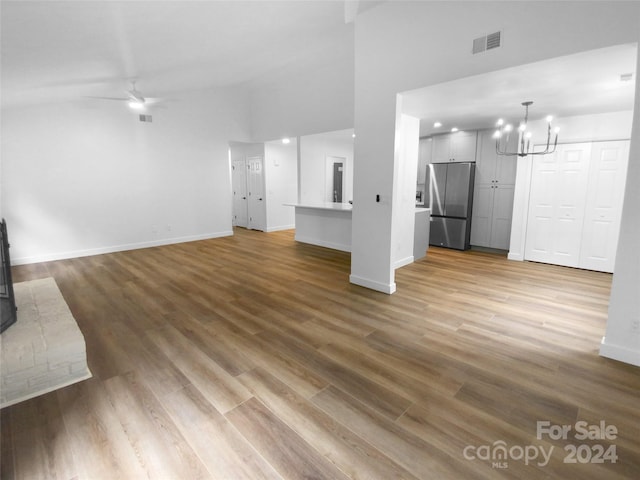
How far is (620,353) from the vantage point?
8.15 feet

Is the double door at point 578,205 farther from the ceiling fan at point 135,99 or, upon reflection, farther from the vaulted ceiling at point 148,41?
the ceiling fan at point 135,99

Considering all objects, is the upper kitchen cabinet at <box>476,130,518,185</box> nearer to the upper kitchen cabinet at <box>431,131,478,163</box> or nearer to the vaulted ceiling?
the upper kitchen cabinet at <box>431,131,478,163</box>

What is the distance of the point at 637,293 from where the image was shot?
2.37 m

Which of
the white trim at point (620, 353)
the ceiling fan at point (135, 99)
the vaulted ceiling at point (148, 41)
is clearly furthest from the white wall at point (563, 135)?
the ceiling fan at point (135, 99)

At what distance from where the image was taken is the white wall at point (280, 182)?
Result: 857cm

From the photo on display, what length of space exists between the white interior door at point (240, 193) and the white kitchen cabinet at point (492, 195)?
6.33 metres

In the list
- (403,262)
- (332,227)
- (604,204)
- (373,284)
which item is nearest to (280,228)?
(332,227)

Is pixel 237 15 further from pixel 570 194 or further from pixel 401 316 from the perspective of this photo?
pixel 570 194

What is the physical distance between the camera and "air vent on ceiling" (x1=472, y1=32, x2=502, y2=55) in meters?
2.74

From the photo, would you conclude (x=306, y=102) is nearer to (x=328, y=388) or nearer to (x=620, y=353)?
(x=328, y=388)

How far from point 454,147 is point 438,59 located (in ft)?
12.9

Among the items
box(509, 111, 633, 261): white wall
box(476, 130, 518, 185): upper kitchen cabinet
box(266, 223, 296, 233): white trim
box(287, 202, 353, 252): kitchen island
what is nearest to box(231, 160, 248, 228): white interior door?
box(266, 223, 296, 233): white trim

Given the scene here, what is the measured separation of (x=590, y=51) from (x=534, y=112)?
2.82 meters

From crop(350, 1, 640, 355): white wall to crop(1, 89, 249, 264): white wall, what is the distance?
4.76m
